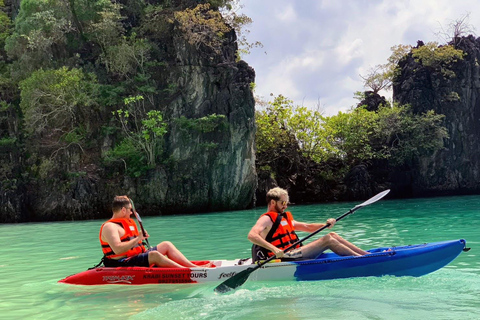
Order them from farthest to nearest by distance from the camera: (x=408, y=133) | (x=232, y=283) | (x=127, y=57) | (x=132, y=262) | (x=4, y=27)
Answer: (x=408, y=133) → (x=4, y=27) → (x=127, y=57) → (x=132, y=262) → (x=232, y=283)

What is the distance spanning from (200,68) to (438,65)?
16.7 metres

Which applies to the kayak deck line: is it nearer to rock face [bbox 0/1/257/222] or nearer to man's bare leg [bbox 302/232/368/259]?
man's bare leg [bbox 302/232/368/259]

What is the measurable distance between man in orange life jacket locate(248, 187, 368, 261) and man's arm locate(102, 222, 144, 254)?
5.37ft

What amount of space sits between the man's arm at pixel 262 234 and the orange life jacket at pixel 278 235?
2.6 inches

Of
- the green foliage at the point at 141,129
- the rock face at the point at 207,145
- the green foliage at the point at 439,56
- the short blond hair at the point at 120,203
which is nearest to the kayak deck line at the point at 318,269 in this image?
the short blond hair at the point at 120,203

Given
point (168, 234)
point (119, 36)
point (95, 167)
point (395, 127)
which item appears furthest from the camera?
point (395, 127)

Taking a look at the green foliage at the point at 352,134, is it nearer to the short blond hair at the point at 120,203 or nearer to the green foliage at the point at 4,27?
the green foliage at the point at 4,27

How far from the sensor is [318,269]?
6.21 meters

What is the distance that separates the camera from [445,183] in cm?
3091

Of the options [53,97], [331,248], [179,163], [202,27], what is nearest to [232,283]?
[331,248]

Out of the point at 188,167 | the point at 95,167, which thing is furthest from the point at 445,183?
the point at 95,167

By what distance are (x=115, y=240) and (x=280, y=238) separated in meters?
2.22

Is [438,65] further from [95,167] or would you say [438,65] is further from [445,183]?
[95,167]

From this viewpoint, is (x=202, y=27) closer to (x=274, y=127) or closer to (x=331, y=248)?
(x=274, y=127)
